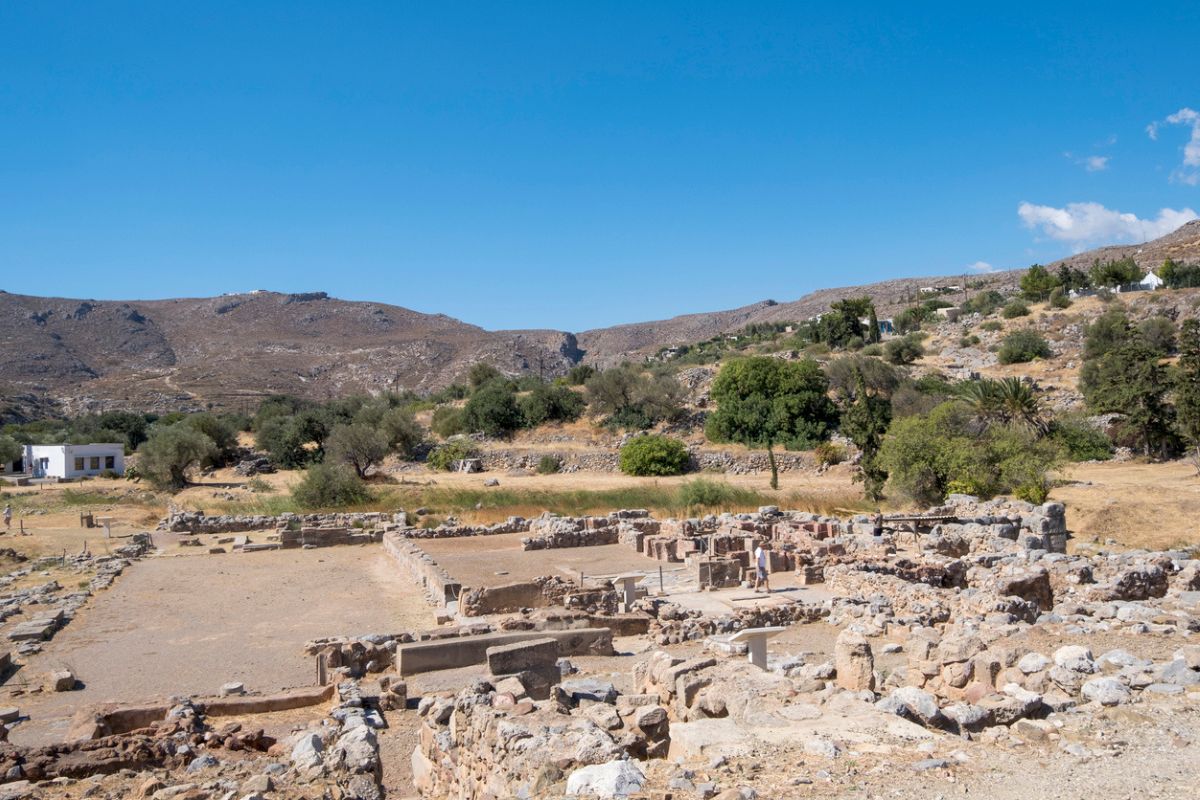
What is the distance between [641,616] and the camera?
46.3 feet

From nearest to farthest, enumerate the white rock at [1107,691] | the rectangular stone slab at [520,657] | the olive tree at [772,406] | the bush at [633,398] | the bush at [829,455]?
1. the white rock at [1107,691]
2. the rectangular stone slab at [520,657]
3. the bush at [829,455]
4. the olive tree at [772,406]
5. the bush at [633,398]

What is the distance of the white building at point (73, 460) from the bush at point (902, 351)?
4815 cm

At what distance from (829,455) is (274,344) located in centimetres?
8509

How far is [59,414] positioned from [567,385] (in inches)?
2049

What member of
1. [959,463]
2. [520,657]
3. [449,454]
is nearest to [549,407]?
[449,454]

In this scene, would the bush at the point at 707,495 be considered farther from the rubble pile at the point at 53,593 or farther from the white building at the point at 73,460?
the white building at the point at 73,460

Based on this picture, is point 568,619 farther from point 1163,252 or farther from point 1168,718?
point 1163,252

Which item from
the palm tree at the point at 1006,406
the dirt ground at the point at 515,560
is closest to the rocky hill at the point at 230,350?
the dirt ground at the point at 515,560

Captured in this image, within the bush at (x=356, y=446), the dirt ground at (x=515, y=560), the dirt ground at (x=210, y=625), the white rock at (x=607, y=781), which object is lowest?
the dirt ground at (x=515, y=560)

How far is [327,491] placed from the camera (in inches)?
1293

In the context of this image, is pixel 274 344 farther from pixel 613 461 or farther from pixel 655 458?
pixel 655 458

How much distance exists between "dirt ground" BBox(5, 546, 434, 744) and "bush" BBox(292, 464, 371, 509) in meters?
9.21

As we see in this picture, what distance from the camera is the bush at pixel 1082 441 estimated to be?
115 feet

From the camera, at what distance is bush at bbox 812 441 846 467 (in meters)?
40.3
